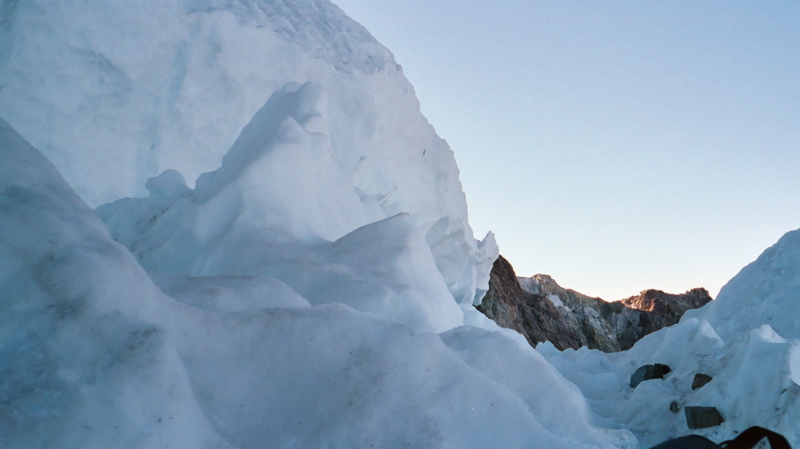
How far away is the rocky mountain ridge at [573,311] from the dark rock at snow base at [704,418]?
1659 centimetres

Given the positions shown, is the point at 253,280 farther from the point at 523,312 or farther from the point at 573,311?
the point at 573,311

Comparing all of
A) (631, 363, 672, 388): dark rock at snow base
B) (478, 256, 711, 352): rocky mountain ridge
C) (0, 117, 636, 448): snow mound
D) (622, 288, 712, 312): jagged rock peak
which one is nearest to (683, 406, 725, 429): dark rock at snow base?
(0, 117, 636, 448): snow mound

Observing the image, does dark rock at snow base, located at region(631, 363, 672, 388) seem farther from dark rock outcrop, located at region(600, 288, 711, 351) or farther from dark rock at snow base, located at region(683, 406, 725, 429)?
dark rock outcrop, located at region(600, 288, 711, 351)

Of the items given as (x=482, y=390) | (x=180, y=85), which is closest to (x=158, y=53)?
(x=180, y=85)

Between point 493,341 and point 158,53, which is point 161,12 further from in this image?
point 493,341

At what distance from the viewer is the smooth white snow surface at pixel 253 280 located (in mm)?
1829

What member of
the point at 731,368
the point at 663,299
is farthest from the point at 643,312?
the point at 731,368

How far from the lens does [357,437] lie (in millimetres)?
1942

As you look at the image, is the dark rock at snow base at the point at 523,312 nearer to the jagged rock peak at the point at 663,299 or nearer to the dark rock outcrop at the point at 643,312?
the dark rock outcrop at the point at 643,312

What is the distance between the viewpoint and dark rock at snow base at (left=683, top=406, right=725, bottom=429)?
12.6ft

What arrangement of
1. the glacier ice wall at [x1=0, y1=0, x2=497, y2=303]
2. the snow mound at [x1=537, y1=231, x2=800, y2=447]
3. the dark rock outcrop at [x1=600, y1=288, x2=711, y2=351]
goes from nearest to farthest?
1. the snow mound at [x1=537, y1=231, x2=800, y2=447]
2. the glacier ice wall at [x1=0, y1=0, x2=497, y2=303]
3. the dark rock outcrop at [x1=600, y1=288, x2=711, y2=351]

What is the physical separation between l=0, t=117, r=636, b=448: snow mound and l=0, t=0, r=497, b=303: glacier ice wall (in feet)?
8.87

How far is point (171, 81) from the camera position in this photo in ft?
24.2

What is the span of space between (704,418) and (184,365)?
3.69m
